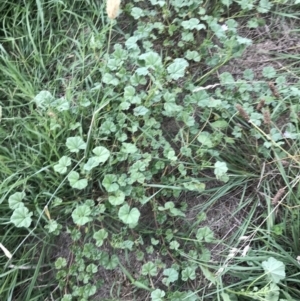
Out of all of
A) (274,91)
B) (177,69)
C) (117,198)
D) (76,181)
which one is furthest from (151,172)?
(274,91)

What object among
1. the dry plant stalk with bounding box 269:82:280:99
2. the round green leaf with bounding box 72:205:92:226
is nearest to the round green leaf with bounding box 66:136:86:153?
the round green leaf with bounding box 72:205:92:226

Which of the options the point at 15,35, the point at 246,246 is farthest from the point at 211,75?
the point at 15,35

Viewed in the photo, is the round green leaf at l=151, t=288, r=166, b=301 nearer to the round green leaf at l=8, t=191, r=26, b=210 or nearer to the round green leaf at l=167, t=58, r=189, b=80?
the round green leaf at l=8, t=191, r=26, b=210

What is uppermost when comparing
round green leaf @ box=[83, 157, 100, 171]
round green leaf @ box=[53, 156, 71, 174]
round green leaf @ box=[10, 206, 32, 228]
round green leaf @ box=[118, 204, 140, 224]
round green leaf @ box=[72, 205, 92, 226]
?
round green leaf @ box=[53, 156, 71, 174]

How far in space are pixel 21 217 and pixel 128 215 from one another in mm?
369

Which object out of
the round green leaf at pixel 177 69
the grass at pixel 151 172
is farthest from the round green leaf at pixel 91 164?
the round green leaf at pixel 177 69

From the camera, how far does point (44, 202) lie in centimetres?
182

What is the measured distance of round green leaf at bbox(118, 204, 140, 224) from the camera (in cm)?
166

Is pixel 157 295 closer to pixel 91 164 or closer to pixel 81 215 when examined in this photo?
pixel 81 215

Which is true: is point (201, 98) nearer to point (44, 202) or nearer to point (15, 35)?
point (44, 202)

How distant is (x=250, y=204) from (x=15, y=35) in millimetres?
1222

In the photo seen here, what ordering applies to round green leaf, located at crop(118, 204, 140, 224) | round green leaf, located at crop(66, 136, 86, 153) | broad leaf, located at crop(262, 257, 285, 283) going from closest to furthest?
broad leaf, located at crop(262, 257, 285, 283) < round green leaf, located at crop(118, 204, 140, 224) < round green leaf, located at crop(66, 136, 86, 153)

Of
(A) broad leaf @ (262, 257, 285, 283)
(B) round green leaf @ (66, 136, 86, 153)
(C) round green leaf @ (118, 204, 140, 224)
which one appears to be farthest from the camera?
(B) round green leaf @ (66, 136, 86, 153)

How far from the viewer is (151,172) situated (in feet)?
5.92
